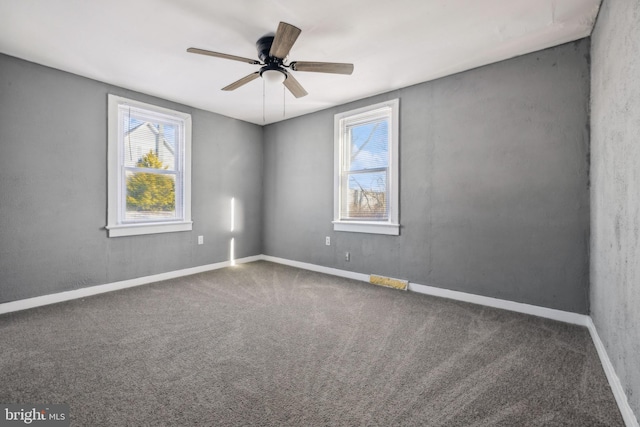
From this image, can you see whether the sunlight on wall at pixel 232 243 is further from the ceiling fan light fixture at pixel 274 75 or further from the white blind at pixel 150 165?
the ceiling fan light fixture at pixel 274 75

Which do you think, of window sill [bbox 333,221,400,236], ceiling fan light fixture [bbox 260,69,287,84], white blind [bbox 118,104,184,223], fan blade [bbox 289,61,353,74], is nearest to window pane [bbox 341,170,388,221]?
window sill [bbox 333,221,400,236]

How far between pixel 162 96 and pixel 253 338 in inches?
133

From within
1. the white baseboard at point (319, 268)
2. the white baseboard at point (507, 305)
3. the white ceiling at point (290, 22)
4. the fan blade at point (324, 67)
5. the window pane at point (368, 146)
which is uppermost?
the white ceiling at point (290, 22)

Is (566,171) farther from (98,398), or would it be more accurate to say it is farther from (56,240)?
(56,240)

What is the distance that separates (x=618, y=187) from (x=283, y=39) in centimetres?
232

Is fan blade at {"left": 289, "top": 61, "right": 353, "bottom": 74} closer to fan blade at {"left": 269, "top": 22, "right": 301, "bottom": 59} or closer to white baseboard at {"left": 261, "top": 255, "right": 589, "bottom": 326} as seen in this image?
fan blade at {"left": 269, "top": 22, "right": 301, "bottom": 59}

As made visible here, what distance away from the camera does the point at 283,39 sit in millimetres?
2092

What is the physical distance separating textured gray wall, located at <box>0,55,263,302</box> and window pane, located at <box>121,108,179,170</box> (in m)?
0.24

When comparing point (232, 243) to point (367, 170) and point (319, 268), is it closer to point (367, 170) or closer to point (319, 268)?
point (319, 268)

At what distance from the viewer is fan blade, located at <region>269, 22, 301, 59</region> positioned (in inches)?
76.7

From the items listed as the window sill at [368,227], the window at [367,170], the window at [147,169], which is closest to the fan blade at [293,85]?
the window at [367,170]

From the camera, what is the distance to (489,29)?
7.86 ft

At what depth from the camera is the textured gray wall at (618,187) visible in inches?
56.2

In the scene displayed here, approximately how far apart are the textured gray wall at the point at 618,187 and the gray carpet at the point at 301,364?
0.32 meters
